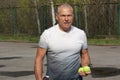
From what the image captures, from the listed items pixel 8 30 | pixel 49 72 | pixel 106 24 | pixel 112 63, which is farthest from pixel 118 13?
pixel 49 72

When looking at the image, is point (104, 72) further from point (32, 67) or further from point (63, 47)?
point (63, 47)

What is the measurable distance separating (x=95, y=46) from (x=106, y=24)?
5.58 metres

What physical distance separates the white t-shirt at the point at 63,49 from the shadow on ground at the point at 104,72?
8.11 m

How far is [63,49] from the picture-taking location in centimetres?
482

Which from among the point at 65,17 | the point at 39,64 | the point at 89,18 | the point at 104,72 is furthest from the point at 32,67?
the point at 89,18

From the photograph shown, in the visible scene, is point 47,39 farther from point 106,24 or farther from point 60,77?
point 106,24

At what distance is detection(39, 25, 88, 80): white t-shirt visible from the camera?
481 centimetres

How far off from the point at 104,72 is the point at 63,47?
365 inches

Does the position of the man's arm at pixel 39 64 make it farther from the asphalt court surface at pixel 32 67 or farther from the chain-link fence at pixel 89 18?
the chain-link fence at pixel 89 18

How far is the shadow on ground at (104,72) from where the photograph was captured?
43.6ft

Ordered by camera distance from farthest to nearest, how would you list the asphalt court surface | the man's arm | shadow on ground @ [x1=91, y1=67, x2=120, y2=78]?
shadow on ground @ [x1=91, y1=67, x2=120, y2=78]
the asphalt court surface
the man's arm

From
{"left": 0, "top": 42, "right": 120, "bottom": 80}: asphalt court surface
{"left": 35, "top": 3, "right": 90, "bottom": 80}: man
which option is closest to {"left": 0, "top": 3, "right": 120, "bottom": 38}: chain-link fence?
{"left": 0, "top": 42, "right": 120, "bottom": 80}: asphalt court surface

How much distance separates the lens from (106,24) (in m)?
29.8

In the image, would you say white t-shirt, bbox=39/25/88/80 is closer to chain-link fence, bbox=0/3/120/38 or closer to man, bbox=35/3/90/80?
man, bbox=35/3/90/80
